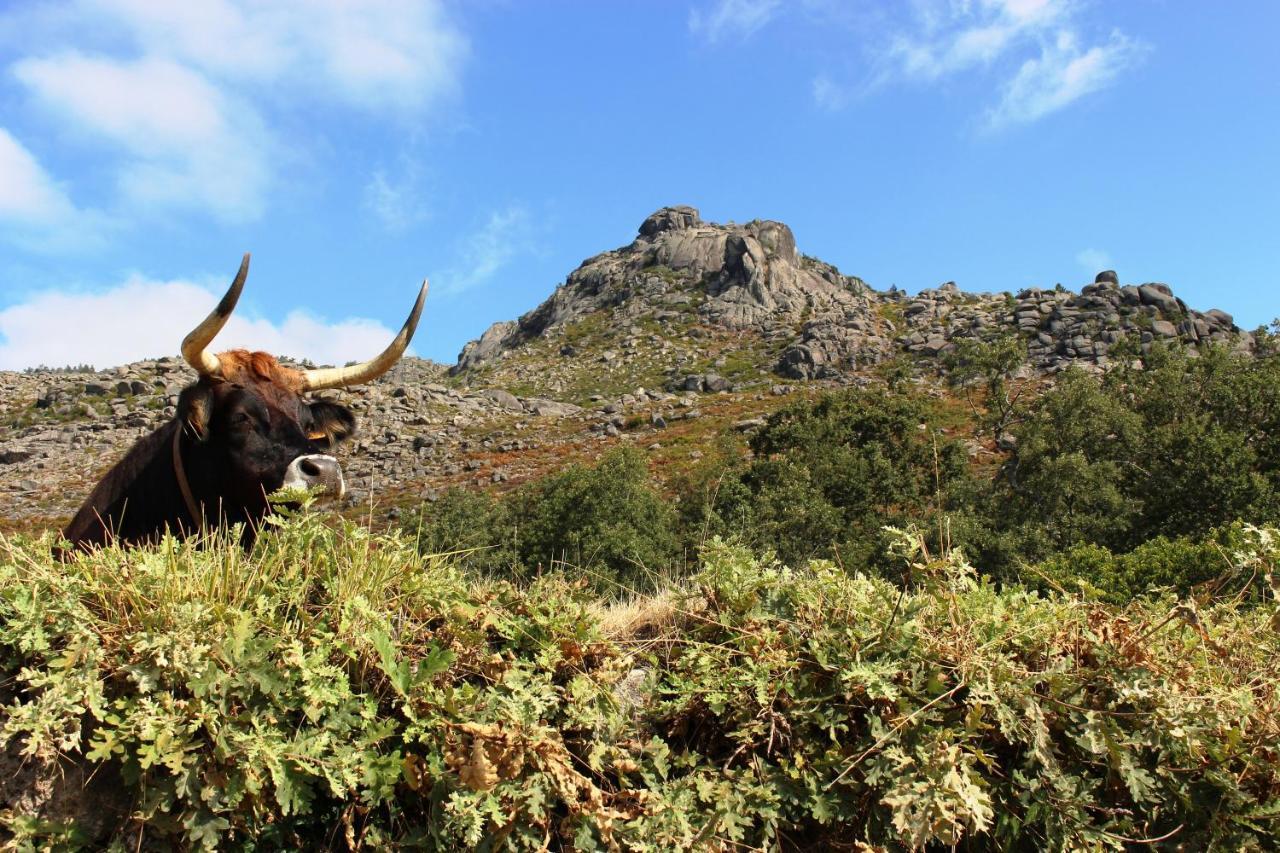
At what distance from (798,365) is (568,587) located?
9859 centimetres

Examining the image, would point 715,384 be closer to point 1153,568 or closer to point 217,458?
point 1153,568

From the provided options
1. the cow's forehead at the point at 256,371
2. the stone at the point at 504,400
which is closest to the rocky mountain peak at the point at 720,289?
the stone at the point at 504,400

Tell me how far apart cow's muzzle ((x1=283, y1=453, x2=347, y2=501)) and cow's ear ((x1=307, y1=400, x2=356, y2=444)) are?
2.93 feet

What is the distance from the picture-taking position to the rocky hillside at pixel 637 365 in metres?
50.3

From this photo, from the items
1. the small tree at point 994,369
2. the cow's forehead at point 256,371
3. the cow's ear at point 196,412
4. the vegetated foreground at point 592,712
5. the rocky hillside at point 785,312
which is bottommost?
the vegetated foreground at point 592,712

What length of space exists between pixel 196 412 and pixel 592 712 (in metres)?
3.98

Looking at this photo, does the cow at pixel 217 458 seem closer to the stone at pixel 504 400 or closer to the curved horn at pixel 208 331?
the curved horn at pixel 208 331

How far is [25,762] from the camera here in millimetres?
2650

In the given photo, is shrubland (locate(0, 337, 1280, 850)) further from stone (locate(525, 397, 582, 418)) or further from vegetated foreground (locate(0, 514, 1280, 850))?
stone (locate(525, 397, 582, 418))

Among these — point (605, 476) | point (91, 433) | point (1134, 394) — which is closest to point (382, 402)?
point (91, 433)

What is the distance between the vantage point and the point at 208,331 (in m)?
5.73

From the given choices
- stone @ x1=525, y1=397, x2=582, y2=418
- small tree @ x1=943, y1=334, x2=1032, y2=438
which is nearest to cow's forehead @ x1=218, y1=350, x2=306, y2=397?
small tree @ x1=943, y1=334, x2=1032, y2=438

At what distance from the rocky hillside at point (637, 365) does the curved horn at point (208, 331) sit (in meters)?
3.21

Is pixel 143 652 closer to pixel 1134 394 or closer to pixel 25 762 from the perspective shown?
pixel 25 762
